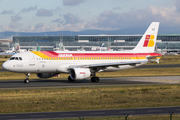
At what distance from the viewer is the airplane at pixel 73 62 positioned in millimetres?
43125

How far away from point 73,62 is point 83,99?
18.1 metres

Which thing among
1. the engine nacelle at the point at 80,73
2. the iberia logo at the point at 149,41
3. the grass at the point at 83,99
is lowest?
the grass at the point at 83,99

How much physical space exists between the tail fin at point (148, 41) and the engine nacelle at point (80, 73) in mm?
13810

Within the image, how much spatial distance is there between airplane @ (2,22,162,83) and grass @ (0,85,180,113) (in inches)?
348

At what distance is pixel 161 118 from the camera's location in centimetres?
1989

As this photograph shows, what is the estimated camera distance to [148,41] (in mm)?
53656

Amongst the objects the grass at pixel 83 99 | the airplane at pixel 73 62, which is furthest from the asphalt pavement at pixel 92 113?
the airplane at pixel 73 62

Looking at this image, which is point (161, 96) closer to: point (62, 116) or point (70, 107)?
point (70, 107)

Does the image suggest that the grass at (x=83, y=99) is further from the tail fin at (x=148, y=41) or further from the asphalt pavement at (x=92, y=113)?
the tail fin at (x=148, y=41)

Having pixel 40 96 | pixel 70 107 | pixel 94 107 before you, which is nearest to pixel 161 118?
pixel 94 107

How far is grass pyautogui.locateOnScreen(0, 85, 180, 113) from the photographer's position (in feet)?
82.9

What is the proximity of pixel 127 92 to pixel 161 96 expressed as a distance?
4.35m

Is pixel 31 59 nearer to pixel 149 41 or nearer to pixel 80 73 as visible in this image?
pixel 80 73

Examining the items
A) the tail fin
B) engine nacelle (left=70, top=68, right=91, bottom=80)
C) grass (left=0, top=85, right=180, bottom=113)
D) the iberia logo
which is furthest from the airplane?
grass (left=0, top=85, right=180, bottom=113)
